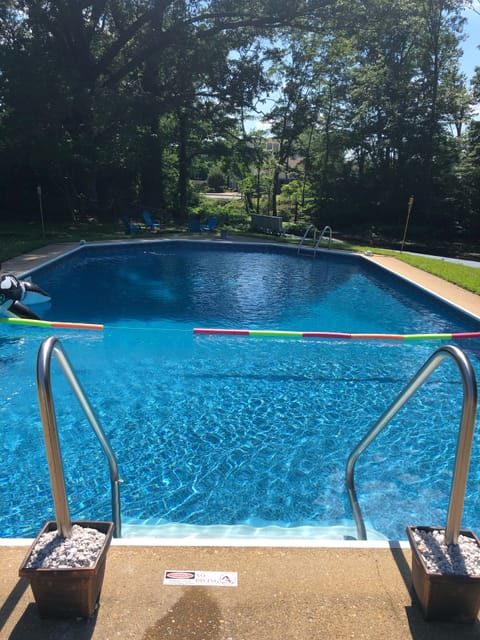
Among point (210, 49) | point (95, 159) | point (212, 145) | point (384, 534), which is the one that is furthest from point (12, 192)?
point (384, 534)

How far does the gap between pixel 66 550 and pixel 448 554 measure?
1.76 metres

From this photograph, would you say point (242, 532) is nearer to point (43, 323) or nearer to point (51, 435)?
point (51, 435)

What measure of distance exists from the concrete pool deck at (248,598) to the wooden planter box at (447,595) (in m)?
0.05

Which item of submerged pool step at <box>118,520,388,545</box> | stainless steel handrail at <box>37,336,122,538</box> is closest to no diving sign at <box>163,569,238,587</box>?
stainless steel handrail at <box>37,336,122,538</box>

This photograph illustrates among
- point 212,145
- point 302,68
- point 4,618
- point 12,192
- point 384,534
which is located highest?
point 302,68

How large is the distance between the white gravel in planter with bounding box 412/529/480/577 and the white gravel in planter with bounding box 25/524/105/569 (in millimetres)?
1525

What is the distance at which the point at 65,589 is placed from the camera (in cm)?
196

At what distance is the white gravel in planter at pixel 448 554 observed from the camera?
201 centimetres

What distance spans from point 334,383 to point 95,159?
1742cm

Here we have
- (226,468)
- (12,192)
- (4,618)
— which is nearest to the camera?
(4,618)

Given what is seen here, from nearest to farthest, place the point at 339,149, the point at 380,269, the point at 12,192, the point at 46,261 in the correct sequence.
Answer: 1. the point at 46,261
2. the point at 380,269
3. the point at 12,192
4. the point at 339,149

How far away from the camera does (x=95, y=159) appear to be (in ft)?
65.3

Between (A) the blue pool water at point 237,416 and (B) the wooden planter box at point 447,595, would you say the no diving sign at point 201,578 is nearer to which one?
(B) the wooden planter box at point 447,595

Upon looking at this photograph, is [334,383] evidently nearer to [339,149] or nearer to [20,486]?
[20,486]
